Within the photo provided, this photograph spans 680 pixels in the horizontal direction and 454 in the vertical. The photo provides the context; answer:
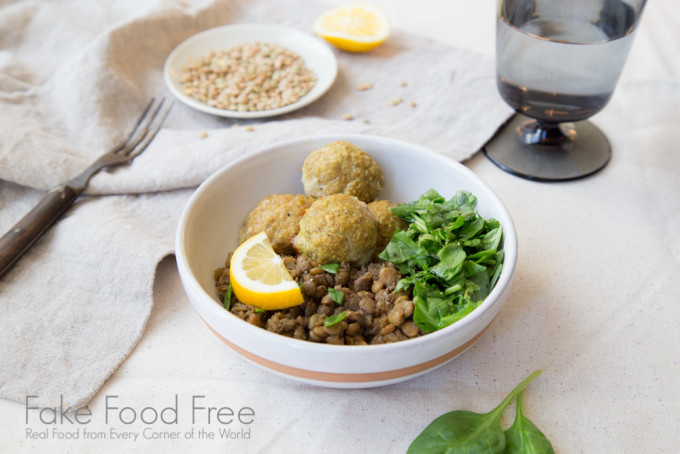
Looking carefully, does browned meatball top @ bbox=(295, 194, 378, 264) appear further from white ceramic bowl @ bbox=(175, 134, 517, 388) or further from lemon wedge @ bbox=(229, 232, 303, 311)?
white ceramic bowl @ bbox=(175, 134, 517, 388)

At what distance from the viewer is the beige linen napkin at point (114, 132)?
5.22ft

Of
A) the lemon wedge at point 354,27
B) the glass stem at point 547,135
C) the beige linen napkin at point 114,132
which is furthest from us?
the lemon wedge at point 354,27

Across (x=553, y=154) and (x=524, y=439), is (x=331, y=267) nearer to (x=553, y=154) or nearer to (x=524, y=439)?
(x=524, y=439)

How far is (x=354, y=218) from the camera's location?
1479 millimetres

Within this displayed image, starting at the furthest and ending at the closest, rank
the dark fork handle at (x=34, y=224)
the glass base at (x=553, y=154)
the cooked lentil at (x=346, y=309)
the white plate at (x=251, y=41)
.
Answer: the white plate at (x=251, y=41) → the glass base at (x=553, y=154) → the dark fork handle at (x=34, y=224) → the cooked lentil at (x=346, y=309)

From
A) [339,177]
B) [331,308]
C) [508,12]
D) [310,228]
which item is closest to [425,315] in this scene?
[331,308]

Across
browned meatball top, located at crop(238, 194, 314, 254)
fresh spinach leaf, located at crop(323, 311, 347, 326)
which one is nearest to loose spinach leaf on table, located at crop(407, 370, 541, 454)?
fresh spinach leaf, located at crop(323, 311, 347, 326)

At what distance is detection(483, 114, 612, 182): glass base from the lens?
218cm

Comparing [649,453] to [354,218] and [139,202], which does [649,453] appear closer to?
[354,218]

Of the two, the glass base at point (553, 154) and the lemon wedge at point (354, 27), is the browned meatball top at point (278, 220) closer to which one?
the glass base at point (553, 154)

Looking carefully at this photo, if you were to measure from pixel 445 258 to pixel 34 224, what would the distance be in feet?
4.27

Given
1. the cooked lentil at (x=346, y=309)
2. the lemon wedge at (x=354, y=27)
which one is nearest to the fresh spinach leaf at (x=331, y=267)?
the cooked lentil at (x=346, y=309)

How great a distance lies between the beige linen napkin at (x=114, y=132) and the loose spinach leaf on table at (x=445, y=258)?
72 centimetres

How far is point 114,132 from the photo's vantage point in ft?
7.70
